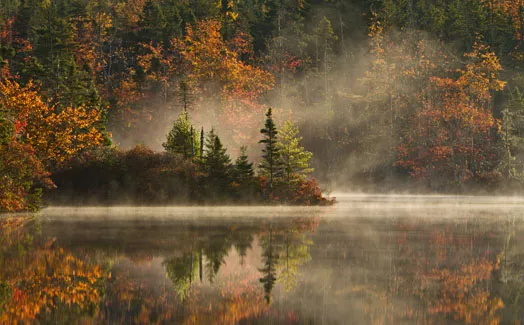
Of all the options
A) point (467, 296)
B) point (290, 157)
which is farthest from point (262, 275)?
point (290, 157)

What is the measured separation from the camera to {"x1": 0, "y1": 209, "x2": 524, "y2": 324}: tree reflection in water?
12039 millimetres

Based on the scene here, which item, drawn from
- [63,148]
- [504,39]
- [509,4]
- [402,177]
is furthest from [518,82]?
[63,148]

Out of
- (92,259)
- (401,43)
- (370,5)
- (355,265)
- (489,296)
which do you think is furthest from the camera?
(370,5)

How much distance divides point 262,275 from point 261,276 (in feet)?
0.62

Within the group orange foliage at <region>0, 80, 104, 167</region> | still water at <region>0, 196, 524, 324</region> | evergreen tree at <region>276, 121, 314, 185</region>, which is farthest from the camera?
evergreen tree at <region>276, 121, 314, 185</region>

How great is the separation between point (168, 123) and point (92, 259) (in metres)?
64.4

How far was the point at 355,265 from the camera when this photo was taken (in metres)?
18.1

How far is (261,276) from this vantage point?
16.5 metres

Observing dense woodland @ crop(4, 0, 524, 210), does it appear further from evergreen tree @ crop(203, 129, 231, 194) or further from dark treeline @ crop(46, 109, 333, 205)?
evergreen tree @ crop(203, 129, 231, 194)

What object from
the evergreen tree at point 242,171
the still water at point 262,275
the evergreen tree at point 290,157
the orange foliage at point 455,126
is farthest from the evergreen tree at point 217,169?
the orange foliage at point 455,126

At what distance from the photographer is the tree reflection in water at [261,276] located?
12039 millimetres

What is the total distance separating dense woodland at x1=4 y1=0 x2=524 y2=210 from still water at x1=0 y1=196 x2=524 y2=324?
4514cm

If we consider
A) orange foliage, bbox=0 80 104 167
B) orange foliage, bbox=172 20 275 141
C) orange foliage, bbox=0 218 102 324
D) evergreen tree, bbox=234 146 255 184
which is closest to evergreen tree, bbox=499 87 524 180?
orange foliage, bbox=172 20 275 141

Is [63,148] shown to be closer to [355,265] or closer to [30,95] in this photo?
[30,95]
